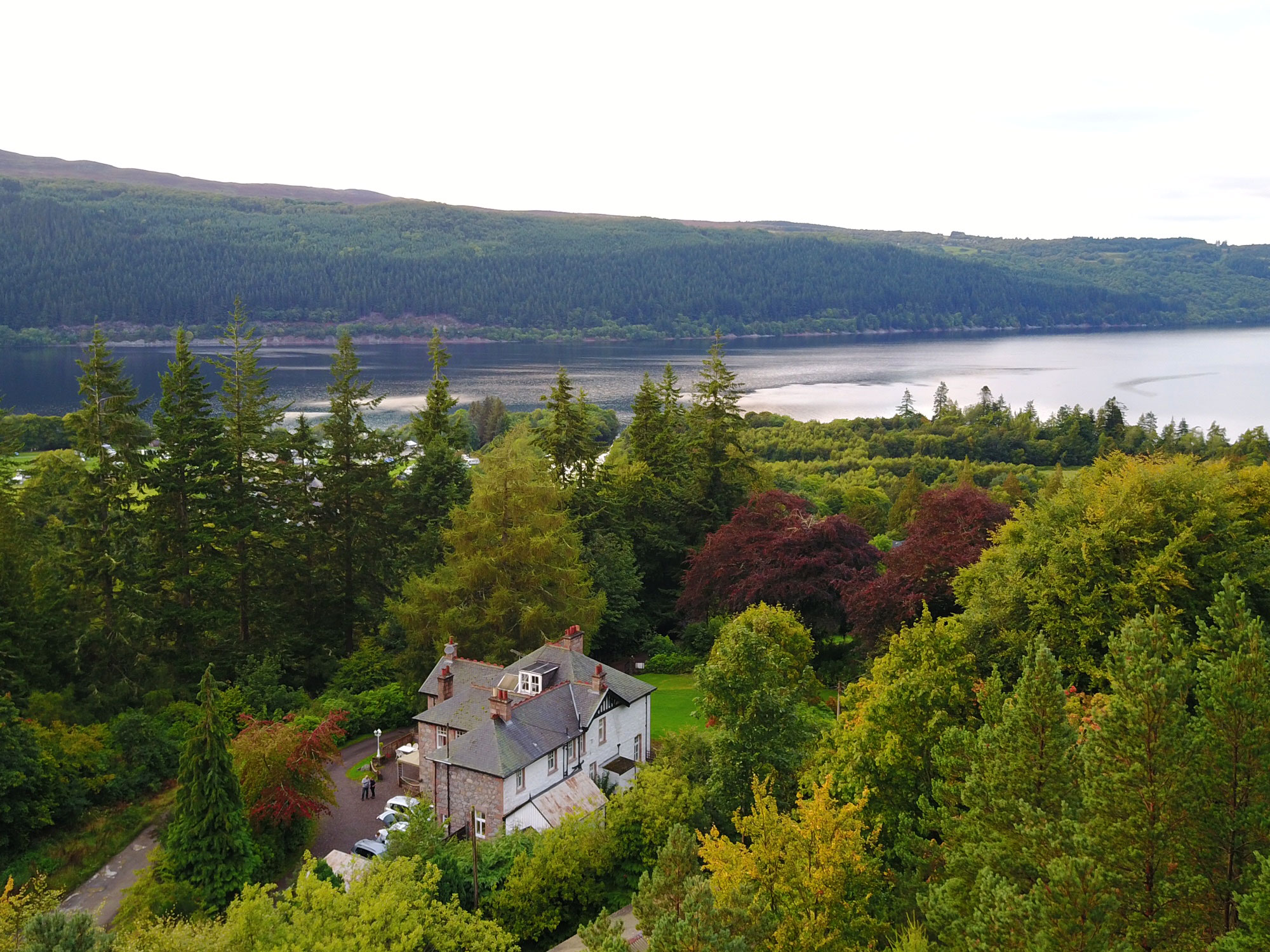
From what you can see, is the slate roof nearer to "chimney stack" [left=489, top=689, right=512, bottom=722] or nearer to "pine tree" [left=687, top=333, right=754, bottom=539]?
"chimney stack" [left=489, top=689, right=512, bottom=722]

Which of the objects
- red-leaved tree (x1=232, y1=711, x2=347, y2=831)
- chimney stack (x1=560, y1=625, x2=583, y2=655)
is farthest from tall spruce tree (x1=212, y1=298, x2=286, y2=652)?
chimney stack (x1=560, y1=625, x2=583, y2=655)

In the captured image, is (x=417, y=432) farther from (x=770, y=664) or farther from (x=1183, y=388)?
(x=1183, y=388)

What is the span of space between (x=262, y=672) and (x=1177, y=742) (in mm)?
27537

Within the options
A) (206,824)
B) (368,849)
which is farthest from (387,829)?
(206,824)

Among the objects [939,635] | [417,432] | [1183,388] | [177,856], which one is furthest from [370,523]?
[1183,388]

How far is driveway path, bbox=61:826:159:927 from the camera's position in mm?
22266

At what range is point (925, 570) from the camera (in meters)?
31.0

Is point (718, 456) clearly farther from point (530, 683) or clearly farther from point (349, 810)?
point (349, 810)

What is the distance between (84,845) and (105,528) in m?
10.1

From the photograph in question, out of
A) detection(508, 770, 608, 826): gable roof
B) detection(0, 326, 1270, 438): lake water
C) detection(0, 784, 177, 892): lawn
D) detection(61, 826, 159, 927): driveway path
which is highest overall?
detection(0, 326, 1270, 438): lake water

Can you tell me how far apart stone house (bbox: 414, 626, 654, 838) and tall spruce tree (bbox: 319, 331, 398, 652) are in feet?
35.6

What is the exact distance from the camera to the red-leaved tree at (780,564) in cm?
3375

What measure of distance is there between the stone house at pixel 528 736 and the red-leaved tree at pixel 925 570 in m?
7.62

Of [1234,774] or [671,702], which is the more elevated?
[1234,774]
